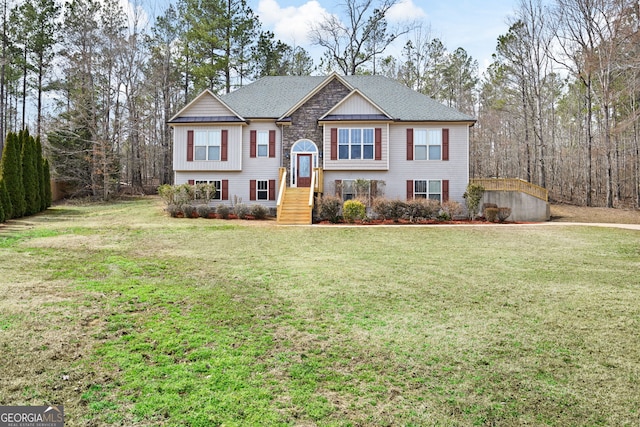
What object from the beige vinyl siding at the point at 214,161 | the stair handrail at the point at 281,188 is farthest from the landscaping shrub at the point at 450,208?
the beige vinyl siding at the point at 214,161

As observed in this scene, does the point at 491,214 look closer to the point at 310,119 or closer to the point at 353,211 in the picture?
the point at 353,211

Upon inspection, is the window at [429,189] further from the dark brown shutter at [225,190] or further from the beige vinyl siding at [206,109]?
the beige vinyl siding at [206,109]

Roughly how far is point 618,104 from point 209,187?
92.2 feet

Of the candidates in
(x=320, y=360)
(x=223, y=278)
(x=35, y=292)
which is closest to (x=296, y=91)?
(x=223, y=278)

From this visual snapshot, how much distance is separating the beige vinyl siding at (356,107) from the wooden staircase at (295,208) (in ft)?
15.3

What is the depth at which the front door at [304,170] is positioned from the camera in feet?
70.8

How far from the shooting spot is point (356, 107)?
20859 millimetres

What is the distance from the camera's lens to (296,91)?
24203mm

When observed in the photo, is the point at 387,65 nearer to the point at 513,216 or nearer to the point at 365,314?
the point at 513,216

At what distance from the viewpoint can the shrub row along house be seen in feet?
68.6

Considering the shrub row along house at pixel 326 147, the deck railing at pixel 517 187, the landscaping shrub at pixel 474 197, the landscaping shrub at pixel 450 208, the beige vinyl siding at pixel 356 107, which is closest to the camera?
the landscaping shrub at pixel 450 208

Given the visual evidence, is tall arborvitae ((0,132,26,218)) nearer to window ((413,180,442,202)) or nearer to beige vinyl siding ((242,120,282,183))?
beige vinyl siding ((242,120,282,183))

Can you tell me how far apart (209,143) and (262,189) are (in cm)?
379

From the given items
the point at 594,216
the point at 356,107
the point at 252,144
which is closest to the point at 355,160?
the point at 356,107
